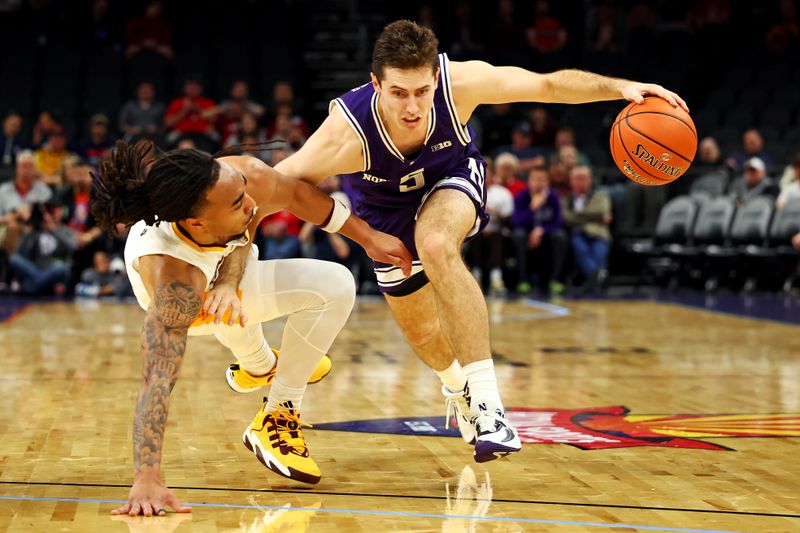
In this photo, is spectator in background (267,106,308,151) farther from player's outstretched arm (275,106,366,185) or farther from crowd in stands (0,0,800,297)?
player's outstretched arm (275,106,366,185)

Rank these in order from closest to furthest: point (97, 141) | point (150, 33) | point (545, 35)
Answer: point (97, 141)
point (150, 33)
point (545, 35)

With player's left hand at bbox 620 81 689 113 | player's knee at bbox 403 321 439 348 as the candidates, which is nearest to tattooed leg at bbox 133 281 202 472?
player's knee at bbox 403 321 439 348

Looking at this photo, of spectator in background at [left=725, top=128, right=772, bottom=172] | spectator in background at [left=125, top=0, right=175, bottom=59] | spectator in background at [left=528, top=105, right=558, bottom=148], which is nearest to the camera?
spectator in background at [left=725, top=128, right=772, bottom=172]

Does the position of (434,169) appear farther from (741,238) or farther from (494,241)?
(741,238)

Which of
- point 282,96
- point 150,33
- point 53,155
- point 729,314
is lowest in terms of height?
point 729,314

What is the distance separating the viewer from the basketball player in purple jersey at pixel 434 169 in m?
4.03

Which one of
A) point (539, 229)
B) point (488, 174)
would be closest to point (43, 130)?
point (488, 174)

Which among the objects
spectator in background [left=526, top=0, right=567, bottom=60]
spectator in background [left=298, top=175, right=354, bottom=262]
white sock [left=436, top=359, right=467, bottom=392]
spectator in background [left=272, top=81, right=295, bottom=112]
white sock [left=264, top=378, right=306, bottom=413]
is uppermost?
spectator in background [left=526, top=0, right=567, bottom=60]

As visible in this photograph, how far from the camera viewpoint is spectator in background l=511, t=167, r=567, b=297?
42.1 feet

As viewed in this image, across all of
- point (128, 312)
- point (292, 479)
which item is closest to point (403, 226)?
point (292, 479)

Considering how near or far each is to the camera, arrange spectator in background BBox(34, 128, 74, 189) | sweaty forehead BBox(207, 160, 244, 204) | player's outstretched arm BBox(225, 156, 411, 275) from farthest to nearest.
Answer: spectator in background BBox(34, 128, 74, 189)
player's outstretched arm BBox(225, 156, 411, 275)
sweaty forehead BBox(207, 160, 244, 204)

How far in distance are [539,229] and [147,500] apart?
9.88 meters

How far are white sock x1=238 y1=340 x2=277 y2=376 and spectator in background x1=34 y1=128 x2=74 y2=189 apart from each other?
9.28 m

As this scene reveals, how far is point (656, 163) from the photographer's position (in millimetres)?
4367
